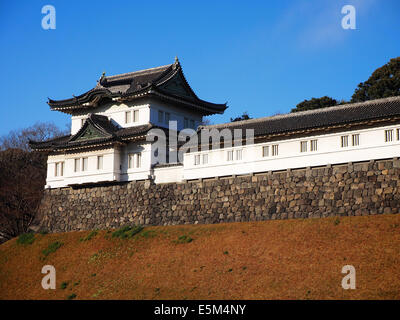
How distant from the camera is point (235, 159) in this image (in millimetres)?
43125

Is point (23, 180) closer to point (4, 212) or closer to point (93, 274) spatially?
point (4, 212)

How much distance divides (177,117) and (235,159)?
34.3 ft

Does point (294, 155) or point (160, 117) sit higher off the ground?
point (160, 117)

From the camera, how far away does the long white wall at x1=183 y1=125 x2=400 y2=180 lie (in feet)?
122

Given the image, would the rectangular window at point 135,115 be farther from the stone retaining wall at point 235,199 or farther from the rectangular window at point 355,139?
the rectangular window at point 355,139

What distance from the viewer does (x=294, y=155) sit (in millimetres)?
40438

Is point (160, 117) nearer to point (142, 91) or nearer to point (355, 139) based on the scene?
point (142, 91)

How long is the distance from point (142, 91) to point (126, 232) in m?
11.0

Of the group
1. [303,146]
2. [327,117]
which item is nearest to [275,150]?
[303,146]

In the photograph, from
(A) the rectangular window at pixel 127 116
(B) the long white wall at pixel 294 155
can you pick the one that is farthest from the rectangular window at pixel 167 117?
(B) the long white wall at pixel 294 155

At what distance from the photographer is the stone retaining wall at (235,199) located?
36812mm

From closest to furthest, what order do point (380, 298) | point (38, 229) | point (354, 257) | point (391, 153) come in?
point (380, 298), point (354, 257), point (391, 153), point (38, 229)

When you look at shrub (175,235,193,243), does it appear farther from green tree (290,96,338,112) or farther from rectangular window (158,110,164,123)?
green tree (290,96,338,112)
